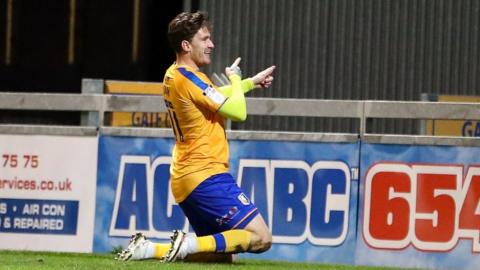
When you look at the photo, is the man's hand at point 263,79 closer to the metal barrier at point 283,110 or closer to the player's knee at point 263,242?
the player's knee at point 263,242

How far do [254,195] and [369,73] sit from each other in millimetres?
7579

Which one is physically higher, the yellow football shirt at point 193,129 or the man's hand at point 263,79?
the man's hand at point 263,79

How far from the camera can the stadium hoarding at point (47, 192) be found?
13.1 meters

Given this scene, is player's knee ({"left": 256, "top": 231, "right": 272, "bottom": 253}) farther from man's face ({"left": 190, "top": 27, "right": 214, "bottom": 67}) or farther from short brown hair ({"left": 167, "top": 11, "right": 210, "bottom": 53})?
short brown hair ({"left": 167, "top": 11, "right": 210, "bottom": 53})

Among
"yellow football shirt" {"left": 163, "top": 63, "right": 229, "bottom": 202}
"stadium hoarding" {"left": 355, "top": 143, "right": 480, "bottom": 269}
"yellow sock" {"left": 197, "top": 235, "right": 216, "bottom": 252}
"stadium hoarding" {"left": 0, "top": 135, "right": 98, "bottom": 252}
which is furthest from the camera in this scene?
"stadium hoarding" {"left": 0, "top": 135, "right": 98, "bottom": 252}

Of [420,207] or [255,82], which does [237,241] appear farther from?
[420,207]

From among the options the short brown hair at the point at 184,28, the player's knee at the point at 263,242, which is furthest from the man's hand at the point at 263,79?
the player's knee at the point at 263,242

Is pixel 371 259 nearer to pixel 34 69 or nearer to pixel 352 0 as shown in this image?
pixel 352 0

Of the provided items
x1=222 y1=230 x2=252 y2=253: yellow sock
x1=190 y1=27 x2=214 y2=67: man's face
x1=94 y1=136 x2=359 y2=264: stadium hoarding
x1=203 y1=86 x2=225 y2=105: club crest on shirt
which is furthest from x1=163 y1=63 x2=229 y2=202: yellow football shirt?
x1=94 y1=136 x2=359 y2=264: stadium hoarding

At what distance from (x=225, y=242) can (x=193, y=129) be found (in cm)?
83

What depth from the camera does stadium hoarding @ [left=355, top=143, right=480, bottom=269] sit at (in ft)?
39.7

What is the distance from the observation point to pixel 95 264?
10.1m

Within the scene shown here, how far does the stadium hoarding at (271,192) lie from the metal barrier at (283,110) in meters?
0.08

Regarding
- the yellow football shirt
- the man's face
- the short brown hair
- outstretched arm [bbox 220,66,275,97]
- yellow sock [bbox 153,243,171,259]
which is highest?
the short brown hair
